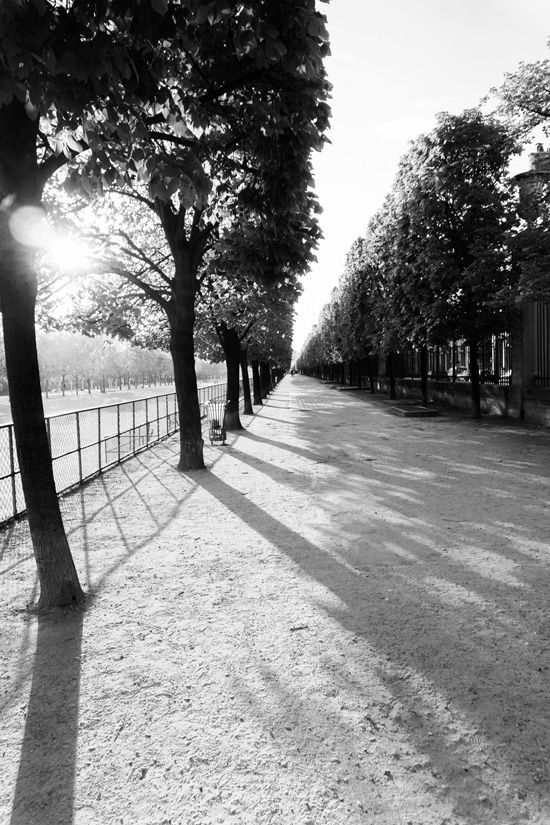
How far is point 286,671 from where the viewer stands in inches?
144

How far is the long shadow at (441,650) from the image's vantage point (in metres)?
2.91

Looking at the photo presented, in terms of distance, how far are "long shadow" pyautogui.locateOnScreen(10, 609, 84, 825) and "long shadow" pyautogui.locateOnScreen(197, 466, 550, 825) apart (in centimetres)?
185

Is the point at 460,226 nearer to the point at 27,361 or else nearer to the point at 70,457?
the point at 70,457

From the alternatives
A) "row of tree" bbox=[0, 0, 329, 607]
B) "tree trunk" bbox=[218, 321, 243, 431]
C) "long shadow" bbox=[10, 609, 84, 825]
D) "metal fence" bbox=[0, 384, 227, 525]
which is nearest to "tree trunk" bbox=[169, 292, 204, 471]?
"metal fence" bbox=[0, 384, 227, 525]

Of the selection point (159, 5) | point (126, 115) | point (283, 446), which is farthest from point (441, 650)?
point (283, 446)

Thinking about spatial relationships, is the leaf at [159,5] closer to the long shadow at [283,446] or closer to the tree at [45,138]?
the tree at [45,138]

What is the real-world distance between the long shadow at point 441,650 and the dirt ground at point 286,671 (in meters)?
0.02

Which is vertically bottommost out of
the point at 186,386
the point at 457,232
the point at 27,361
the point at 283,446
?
the point at 283,446

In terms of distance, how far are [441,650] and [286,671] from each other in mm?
1215

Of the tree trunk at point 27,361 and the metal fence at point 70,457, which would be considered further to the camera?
the metal fence at point 70,457

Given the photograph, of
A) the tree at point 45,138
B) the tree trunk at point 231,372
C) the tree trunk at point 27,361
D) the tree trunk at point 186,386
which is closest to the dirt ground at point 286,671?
the tree trunk at point 27,361

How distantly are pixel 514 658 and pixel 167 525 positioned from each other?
16.0 feet

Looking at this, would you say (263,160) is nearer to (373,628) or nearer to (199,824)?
(373,628)

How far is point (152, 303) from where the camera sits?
56.0 feet
